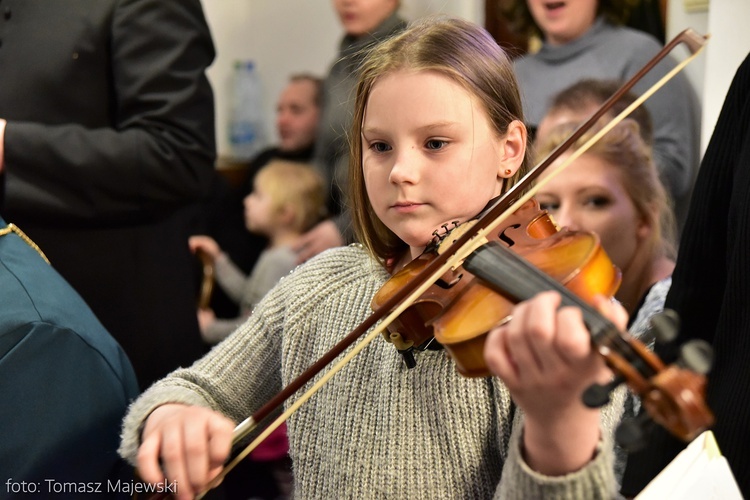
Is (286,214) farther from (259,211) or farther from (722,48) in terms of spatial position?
(722,48)

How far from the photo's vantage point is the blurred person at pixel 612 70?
2.14 meters

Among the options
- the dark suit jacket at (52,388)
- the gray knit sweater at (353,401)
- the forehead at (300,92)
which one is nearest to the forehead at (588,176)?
the gray knit sweater at (353,401)

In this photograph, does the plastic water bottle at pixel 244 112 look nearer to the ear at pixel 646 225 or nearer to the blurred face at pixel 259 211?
the blurred face at pixel 259 211

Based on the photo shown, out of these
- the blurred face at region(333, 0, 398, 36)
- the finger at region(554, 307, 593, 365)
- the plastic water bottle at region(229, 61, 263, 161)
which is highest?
the finger at region(554, 307, 593, 365)

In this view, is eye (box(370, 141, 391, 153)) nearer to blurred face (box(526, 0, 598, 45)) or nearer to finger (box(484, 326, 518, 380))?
finger (box(484, 326, 518, 380))

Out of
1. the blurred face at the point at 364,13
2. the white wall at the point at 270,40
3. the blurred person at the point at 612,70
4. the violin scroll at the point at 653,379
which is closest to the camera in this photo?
the violin scroll at the point at 653,379

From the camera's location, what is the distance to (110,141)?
1.63 m

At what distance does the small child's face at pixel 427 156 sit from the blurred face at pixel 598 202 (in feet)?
2.45

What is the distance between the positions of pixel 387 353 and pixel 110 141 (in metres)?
0.73

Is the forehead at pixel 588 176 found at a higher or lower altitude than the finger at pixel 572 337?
lower

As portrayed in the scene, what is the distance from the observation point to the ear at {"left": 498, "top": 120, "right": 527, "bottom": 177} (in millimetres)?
1157

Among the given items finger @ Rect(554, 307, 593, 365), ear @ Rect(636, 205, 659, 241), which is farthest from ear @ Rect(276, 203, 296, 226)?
finger @ Rect(554, 307, 593, 365)

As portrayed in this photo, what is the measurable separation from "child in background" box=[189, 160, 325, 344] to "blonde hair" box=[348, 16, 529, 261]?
1688 millimetres

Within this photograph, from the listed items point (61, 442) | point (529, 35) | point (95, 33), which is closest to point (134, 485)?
point (61, 442)
